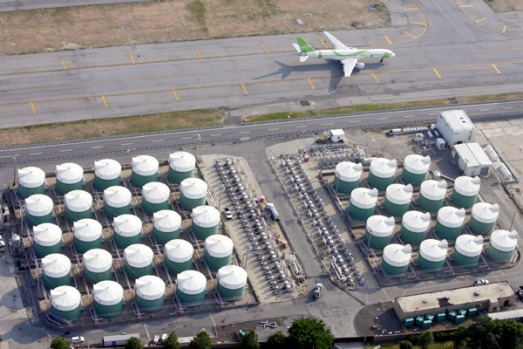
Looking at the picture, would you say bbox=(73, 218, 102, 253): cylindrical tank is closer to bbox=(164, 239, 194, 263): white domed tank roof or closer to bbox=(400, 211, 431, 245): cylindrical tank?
bbox=(164, 239, 194, 263): white domed tank roof

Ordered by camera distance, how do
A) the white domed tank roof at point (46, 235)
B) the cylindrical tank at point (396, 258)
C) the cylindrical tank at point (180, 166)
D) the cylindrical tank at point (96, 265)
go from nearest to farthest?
the cylindrical tank at point (96, 265) → the white domed tank roof at point (46, 235) → the cylindrical tank at point (396, 258) → the cylindrical tank at point (180, 166)

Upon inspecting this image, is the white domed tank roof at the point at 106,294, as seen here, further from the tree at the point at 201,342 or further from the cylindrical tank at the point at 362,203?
the cylindrical tank at the point at 362,203

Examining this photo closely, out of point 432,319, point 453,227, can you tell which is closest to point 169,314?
point 432,319

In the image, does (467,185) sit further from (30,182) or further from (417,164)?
(30,182)

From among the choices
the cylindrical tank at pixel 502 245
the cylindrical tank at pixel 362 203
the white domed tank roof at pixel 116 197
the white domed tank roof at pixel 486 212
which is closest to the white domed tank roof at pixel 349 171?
the cylindrical tank at pixel 362 203

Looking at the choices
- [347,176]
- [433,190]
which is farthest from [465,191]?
[347,176]

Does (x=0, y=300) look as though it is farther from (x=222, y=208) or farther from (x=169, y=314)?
(x=222, y=208)
